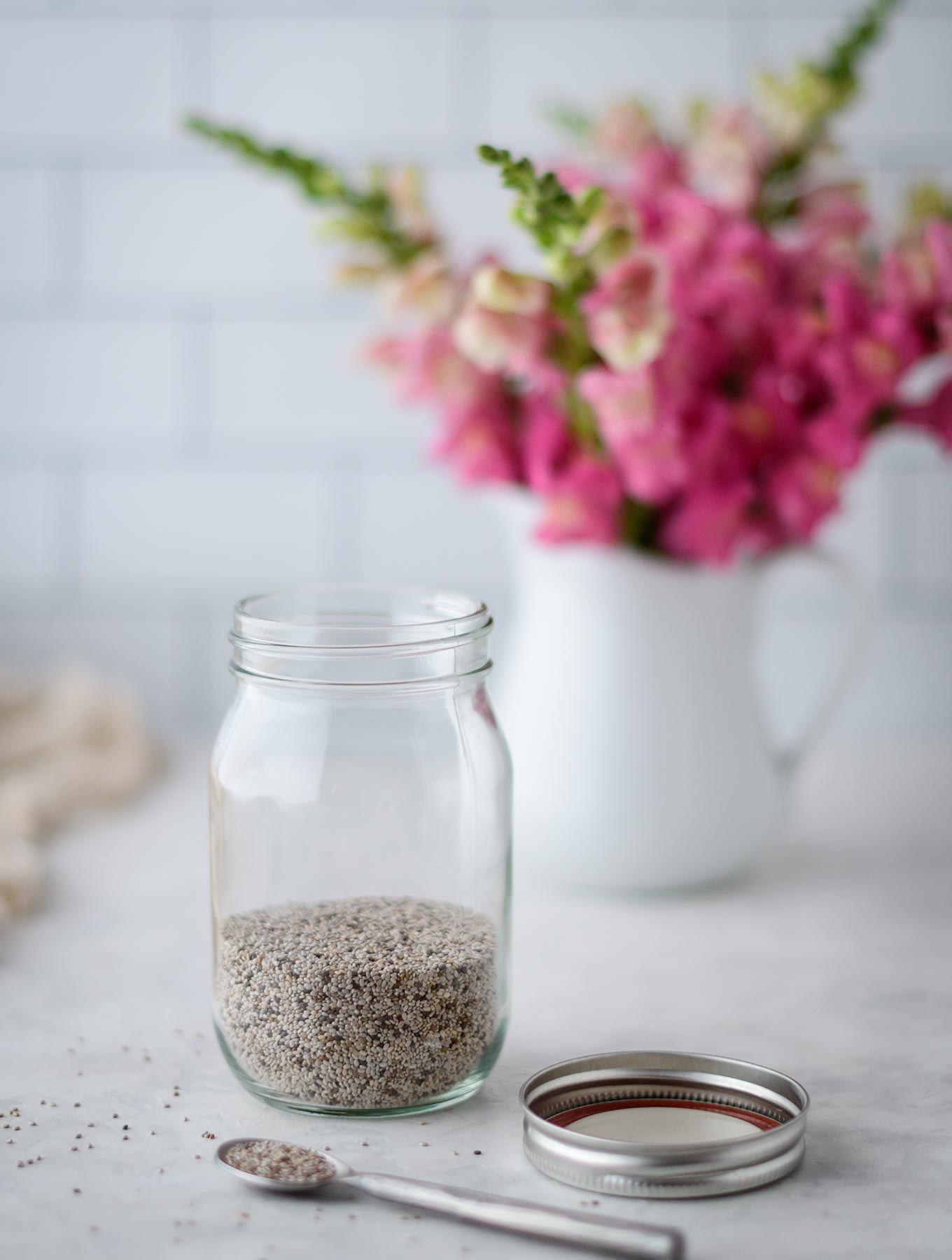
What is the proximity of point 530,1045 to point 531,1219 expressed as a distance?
201 millimetres

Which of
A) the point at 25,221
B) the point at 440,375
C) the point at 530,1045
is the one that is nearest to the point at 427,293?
the point at 440,375

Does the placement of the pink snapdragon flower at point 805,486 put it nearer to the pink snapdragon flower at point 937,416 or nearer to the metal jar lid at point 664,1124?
the pink snapdragon flower at point 937,416

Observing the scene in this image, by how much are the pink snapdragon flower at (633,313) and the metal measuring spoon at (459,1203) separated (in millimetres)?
418

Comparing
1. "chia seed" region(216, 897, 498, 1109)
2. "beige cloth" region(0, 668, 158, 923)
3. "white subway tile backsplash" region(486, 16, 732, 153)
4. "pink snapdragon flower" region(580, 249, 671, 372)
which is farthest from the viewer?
"white subway tile backsplash" region(486, 16, 732, 153)

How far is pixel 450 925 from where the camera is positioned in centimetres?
61

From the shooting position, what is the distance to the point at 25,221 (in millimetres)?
1314

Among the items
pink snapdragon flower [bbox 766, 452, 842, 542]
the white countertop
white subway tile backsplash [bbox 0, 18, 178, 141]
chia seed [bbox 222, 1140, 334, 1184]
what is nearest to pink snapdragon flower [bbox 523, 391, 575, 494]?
pink snapdragon flower [bbox 766, 452, 842, 542]

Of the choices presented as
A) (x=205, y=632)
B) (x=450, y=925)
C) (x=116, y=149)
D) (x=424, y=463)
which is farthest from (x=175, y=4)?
(x=450, y=925)

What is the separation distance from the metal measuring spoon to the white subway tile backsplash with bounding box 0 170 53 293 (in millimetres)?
1002

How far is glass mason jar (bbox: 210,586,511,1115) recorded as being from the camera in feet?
1.89

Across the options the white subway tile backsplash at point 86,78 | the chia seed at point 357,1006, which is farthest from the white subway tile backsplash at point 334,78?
the chia seed at point 357,1006

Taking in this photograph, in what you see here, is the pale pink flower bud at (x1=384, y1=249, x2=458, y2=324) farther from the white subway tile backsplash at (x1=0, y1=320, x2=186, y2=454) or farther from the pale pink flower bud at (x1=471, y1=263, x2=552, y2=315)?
the white subway tile backsplash at (x1=0, y1=320, x2=186, y2=454)

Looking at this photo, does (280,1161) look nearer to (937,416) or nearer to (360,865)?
(360,865)

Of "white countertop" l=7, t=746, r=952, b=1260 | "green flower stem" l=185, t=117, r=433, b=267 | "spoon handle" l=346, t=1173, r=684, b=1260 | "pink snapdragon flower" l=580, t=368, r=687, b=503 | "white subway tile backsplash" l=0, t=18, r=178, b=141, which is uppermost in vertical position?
"white subway tile backsplash" l=0, t=18, r=178, b=141
